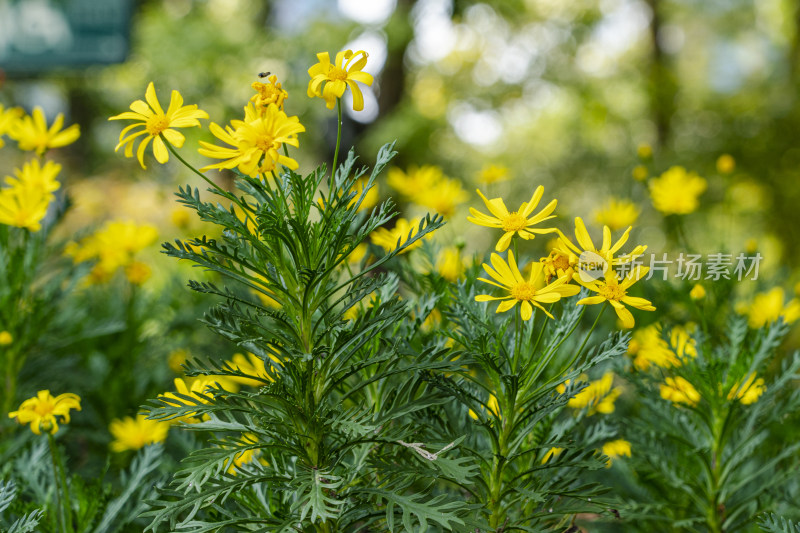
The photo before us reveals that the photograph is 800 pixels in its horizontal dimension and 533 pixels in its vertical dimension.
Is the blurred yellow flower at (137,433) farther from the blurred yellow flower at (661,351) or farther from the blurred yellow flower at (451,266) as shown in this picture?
the blurred yellow flower at (661,351)

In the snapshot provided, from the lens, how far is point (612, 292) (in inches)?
26.2

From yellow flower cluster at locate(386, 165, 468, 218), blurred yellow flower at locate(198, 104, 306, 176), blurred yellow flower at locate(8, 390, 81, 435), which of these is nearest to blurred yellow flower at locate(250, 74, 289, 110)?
blurred yellow flower at locate(198, 104, 306, 176)

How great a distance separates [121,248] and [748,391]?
4.72 feet

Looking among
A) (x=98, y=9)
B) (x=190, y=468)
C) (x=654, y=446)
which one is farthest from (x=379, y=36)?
(x=190, y=468)

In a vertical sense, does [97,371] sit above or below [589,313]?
below

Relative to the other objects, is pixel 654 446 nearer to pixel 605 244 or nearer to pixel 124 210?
pixel 605 244

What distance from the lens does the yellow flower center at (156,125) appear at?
67 centimetres

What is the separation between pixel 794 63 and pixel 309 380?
255 inches

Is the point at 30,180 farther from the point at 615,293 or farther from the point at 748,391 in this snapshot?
the point at 748,391

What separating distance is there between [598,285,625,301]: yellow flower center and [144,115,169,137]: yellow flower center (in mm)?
520

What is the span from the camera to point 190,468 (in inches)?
24.9

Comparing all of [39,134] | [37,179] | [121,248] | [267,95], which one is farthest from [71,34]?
[267,95]

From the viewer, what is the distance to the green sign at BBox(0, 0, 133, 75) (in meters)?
2.19

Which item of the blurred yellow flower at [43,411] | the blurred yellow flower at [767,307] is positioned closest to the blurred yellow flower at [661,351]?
the blurred yellow flower at [767,307]
